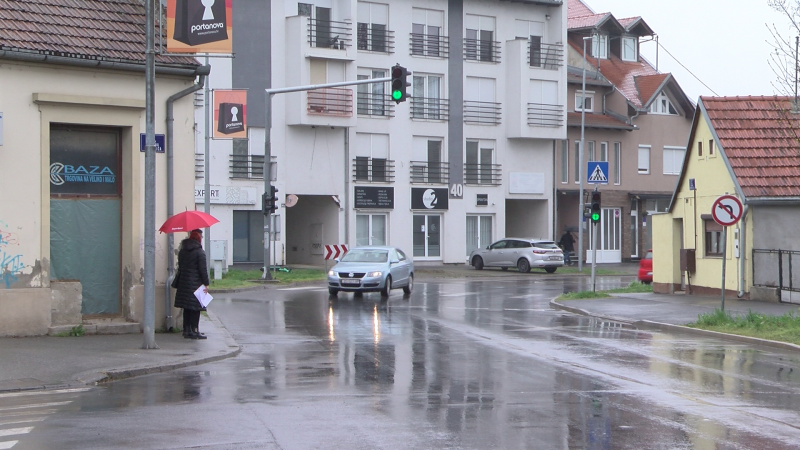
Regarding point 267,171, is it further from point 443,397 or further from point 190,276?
point 443,397

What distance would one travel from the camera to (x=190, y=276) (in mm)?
→ 16906

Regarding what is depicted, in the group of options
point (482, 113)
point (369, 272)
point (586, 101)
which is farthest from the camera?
point (586, 101)

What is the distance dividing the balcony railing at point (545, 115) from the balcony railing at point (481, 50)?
3146mm

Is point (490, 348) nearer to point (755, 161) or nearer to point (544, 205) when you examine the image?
point (755, 161)

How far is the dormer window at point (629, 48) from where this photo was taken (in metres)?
60.5

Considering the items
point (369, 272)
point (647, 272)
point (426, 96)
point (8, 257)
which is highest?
point (426, 96)

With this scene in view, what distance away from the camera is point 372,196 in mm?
48094

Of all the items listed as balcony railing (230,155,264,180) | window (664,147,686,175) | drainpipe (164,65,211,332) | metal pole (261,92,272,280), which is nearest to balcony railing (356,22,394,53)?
balcony railing (230,155,264,180)

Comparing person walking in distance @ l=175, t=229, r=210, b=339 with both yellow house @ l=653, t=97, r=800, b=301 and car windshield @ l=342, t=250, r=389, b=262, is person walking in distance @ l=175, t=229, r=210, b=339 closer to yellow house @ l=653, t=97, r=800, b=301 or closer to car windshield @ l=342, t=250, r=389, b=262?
car windshield @ l=342, t=250, r=389, b=262

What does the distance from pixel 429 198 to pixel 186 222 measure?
33.8m

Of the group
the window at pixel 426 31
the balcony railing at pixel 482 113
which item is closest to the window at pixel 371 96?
the window at pixel 426 31

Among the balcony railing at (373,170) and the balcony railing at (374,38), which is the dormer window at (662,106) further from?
the balcony railing at (373,170)

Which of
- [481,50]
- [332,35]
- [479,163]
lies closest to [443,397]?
[332,35]

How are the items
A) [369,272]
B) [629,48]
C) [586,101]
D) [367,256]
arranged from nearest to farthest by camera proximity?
[369,272], [367,256], [586,101], [629,48]
